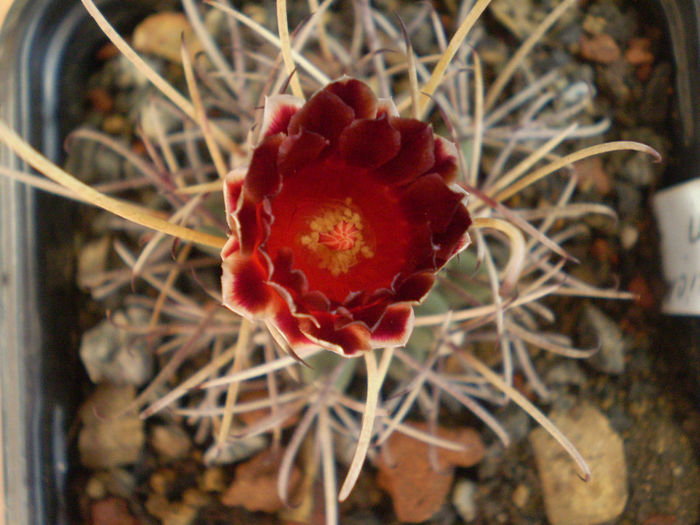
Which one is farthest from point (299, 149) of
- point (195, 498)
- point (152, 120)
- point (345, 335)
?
point (195, 498)

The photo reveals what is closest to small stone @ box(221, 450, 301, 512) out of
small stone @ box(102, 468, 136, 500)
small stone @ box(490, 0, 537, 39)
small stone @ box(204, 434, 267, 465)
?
small stone @ box(204, 434, 267, 465)

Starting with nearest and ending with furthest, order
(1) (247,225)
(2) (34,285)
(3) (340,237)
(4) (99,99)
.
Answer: (1) (247,225) → (3) (340,237) → (2) (34,285) → (4) (99,99)

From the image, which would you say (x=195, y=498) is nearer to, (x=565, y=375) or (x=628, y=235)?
(x=565, y=375)

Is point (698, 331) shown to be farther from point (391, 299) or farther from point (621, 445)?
point (391, 299)

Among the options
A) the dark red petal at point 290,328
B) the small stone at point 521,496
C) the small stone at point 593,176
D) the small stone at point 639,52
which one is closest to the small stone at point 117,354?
the dark red petal at point 290,328

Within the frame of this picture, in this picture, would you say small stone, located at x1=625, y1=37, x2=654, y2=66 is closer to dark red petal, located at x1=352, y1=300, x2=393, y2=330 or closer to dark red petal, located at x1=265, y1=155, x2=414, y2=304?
dark red petal, located at x1=265, y1=155, x2=414, y2=304

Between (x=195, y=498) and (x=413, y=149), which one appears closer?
(x=413, y=149)

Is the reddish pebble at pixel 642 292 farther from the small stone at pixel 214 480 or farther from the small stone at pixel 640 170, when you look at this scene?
the small stone at pixel 214 480

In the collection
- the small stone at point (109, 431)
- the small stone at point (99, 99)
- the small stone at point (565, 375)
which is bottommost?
the small stone at point (565, 375)
